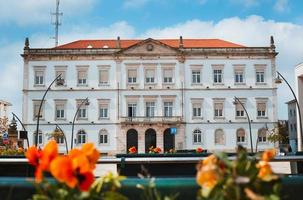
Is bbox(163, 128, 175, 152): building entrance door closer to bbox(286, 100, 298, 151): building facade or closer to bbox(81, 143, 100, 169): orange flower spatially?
bbox(286, 100, 298, 151): building facade

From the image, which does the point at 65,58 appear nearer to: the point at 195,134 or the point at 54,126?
the point at 54,126

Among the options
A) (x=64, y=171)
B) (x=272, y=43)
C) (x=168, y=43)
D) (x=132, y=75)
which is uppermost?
(x=168, y=43)

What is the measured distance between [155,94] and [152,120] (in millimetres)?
2924

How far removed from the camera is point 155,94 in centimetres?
4794

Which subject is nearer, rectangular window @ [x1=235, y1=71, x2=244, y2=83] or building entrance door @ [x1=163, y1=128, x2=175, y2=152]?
building entrance door @ [x1=163, y1=128, x2=175, y2=152]

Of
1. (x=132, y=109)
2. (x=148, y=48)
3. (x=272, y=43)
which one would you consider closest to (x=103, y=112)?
(x=132, y=109)

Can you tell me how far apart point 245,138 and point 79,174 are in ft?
153

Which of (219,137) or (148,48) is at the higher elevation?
(148,48)

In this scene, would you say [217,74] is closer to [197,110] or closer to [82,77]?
[197,110]

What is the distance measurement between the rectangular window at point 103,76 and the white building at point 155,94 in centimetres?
11

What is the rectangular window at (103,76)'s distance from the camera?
48.2m

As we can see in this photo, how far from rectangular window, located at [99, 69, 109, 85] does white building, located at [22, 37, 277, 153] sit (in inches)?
4.4

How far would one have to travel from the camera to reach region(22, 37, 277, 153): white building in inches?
1855

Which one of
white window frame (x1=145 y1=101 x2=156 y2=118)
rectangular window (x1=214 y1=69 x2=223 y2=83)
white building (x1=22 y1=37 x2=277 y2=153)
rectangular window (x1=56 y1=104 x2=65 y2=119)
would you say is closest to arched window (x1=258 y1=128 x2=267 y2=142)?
white building (x1=22 y1=37 x2=277 y2=153)
